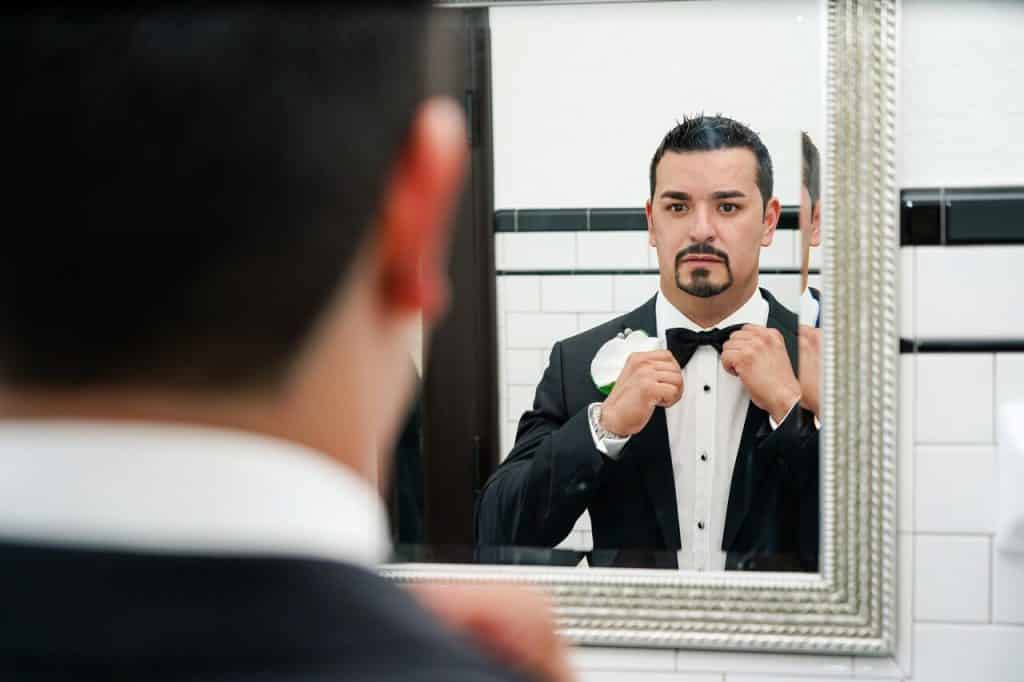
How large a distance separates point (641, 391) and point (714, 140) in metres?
0.32

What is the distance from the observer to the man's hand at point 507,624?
36 centimetres

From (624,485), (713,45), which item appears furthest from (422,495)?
(713,45)

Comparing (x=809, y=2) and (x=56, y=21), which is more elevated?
(x=809, y=2)

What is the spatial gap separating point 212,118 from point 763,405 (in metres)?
1.04

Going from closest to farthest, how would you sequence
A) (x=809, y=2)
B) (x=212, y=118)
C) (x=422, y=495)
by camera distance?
(x=212, y=118) < (x=809, y=2) < (x=422, y=495)

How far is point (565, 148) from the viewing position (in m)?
1.24

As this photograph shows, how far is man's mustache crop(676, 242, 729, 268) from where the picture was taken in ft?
4.08

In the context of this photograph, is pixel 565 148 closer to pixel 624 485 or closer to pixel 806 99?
pixel 806 99

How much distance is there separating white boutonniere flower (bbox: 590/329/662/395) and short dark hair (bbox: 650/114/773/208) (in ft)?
0.58

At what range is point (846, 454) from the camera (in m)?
1.19

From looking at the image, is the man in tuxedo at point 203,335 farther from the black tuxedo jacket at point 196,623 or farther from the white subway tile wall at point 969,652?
the white subway tile wall at point 969,652

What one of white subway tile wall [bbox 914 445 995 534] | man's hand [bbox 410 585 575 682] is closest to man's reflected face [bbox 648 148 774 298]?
white subway tile wall [bbox 914 445 995 534]

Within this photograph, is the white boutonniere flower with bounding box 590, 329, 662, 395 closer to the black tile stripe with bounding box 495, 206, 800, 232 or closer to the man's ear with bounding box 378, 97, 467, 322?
the black tile stripe with bounding box 495, 206, 800, 232

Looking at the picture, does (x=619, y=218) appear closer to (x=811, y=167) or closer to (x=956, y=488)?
(x=811, y=167)
